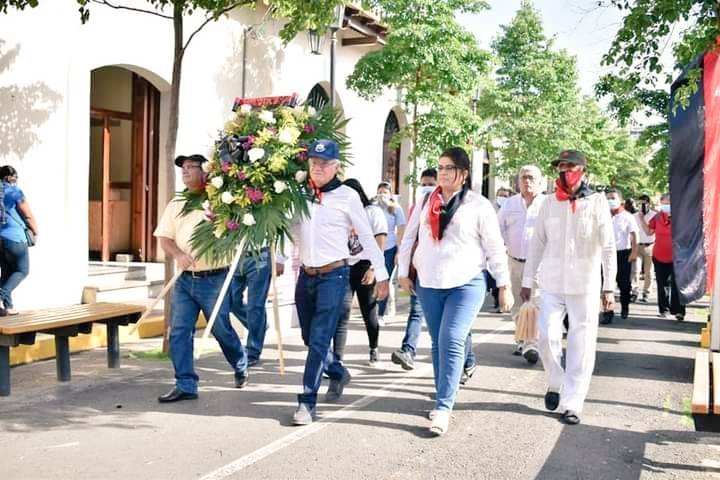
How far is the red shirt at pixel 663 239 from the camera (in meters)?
13.4

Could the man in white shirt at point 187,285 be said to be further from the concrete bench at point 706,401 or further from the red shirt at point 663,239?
the red shirt at point 663,239

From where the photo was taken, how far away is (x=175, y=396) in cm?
676

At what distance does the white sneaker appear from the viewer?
579cm

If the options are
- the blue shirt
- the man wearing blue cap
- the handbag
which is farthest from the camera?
the handbag

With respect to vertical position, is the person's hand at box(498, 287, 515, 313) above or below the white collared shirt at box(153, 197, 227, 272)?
below

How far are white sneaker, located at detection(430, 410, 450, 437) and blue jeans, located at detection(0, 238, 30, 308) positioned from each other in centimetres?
548

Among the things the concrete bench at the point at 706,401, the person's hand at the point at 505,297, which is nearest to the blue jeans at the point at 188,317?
the person's hand at the point at 505,297

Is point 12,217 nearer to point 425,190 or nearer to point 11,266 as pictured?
point 11,266

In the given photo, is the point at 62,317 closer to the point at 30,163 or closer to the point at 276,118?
the point at 276,118

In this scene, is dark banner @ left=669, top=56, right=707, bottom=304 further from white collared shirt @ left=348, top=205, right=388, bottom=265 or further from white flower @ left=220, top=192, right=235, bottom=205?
white flower @ left=220, top=192, right=235, bottom=205

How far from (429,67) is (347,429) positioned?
1216 cm

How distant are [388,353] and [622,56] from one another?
4.18 metres

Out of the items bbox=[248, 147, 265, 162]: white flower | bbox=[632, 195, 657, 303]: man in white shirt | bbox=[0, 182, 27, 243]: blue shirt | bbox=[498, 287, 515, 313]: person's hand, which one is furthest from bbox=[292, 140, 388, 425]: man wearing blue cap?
bbox=[632, 195, 657, 303]: man in white shirt

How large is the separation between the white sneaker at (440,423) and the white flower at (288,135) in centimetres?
231
